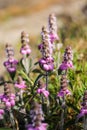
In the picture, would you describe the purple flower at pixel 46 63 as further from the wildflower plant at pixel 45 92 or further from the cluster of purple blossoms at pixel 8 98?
the cluster of purple blossoms at pixel 8 98

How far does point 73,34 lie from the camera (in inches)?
375

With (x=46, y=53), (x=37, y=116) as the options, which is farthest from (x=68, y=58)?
(x=37, y=116)

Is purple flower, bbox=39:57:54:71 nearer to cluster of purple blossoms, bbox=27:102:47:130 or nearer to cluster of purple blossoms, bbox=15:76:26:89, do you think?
cluster of purple blossoms, bbox=15:76:26:89

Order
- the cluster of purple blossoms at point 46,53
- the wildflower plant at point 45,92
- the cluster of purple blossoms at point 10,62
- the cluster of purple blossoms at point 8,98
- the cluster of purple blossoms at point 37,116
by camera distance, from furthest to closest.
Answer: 1. the cluster of purple blossoms at point 10,62
2. the cluster of purple blossoms at point 46,53
3. the wildflower plant at point 45,92
4. the cluster of purple blossoms at point 8,98
5. the cluster of purple blossoms at point 37,116

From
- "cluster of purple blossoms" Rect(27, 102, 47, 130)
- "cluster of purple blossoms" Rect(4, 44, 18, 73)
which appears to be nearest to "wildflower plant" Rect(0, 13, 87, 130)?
"cluster of purple blossoms" Rect(4, 44, 18, 73)

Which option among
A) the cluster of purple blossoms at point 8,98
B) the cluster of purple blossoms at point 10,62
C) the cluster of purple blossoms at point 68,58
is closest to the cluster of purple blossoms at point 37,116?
the cluster of purple blossoms at point 8,98

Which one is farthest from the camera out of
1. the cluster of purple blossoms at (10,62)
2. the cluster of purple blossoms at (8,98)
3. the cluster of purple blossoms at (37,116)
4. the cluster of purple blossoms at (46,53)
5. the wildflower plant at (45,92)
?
the cluster of purple blossoms at (10,62)

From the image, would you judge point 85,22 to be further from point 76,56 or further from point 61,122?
point 61,122

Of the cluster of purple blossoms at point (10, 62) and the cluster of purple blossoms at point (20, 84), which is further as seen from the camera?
the cluster of purple blossoms at point (10, 62)

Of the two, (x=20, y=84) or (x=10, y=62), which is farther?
(x=10, y=62)

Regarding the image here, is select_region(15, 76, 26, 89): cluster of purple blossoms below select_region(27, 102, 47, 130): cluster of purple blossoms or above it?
above

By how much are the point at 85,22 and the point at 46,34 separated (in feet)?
20.1

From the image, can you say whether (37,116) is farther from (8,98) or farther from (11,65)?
(11,65)

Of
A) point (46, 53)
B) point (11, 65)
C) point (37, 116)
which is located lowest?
point (37, 116)
